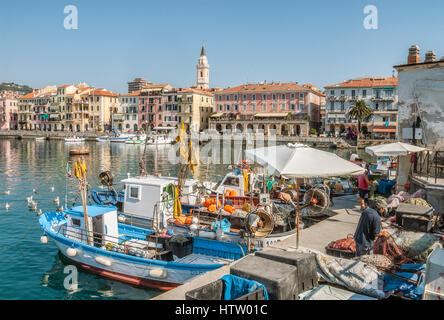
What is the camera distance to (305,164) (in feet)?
26.5

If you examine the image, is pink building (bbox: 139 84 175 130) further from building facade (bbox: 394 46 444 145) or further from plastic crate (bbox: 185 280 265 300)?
plastic crate (bbox: 185 280 265 300)

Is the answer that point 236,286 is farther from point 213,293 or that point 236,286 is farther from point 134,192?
point 134,192

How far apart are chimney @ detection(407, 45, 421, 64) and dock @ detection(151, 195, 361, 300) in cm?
755

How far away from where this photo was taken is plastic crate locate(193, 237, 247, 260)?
37.8 ft

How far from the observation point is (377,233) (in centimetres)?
786

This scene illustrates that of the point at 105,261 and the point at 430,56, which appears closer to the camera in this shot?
the point at 105,261

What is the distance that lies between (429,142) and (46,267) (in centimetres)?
1571

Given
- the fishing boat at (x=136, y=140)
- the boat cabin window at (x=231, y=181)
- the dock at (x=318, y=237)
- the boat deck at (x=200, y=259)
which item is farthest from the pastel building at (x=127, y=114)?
the dock at (x=318, y=237)

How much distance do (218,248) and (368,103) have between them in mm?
73742

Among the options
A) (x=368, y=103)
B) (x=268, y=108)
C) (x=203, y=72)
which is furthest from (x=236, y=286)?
(x=203, y=72)

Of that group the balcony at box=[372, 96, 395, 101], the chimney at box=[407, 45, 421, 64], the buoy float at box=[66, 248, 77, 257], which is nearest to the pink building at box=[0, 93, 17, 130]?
the balcony at box=[372, 96, 395, 101]

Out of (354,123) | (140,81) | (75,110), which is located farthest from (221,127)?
(140,81)

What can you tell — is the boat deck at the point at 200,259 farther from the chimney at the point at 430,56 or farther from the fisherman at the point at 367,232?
the chimney at the point at 430,56

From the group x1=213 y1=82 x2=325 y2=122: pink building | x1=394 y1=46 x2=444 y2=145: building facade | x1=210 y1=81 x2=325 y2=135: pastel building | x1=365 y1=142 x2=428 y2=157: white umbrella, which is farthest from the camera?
x1=213 y1=82 x2=325 y2=122: pink building
